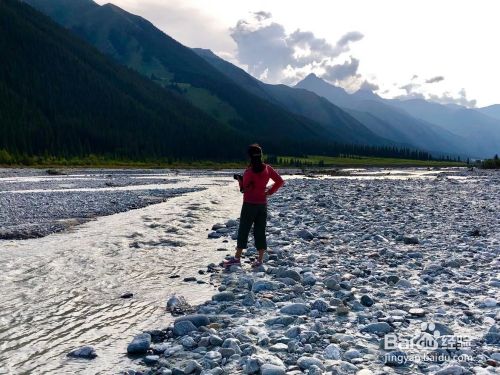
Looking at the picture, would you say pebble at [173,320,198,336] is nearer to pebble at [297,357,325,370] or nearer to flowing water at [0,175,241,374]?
flowing water at [0,175,241,374]

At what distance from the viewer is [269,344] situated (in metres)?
8.08

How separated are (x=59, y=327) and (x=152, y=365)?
2944 millimetres

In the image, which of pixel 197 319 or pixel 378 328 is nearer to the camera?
pixel 378 328

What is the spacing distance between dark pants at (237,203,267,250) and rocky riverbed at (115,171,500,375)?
31.6 inches

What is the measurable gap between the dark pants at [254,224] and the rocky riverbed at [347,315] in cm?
80

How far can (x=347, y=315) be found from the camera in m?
9.41

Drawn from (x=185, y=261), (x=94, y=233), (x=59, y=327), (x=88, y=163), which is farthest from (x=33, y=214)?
(x=88, y=163)

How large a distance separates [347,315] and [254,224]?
19.1 ft

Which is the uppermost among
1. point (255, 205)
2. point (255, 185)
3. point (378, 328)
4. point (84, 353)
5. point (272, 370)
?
point (255, 185)

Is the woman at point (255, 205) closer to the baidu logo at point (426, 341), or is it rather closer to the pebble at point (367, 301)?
the pebble at point (367, 301)

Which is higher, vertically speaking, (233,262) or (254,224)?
(254,224)

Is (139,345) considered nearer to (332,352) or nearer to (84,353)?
(84,353)

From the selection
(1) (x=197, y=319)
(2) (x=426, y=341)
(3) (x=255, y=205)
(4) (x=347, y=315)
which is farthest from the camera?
(3) (x=255, y=205)

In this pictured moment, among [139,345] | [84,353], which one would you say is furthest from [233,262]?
[84,353]
